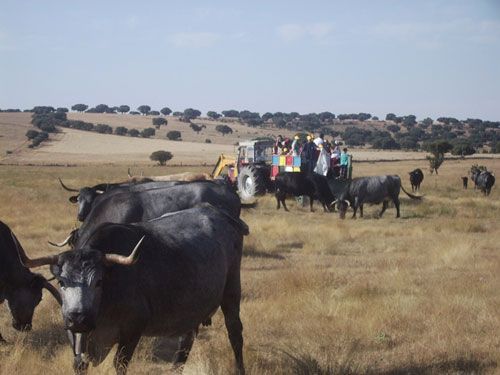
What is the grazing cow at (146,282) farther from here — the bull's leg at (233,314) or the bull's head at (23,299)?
the bull's head at (23,299)

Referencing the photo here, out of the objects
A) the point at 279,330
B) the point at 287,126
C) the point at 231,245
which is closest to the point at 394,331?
the point at 279,330

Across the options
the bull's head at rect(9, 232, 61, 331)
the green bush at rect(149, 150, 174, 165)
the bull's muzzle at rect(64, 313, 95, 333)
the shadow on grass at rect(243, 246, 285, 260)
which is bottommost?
the green bush at rect(149, 150, 174, 165)

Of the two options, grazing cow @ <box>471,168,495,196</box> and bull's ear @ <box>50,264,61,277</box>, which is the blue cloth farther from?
bull's ear @ <box>50,264,61,277</box>

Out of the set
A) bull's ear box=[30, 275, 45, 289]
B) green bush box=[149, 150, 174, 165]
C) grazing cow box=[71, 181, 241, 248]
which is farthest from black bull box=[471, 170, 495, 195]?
green bush box=[149, 150, 174, 165]

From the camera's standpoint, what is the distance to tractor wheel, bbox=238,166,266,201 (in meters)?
26.6

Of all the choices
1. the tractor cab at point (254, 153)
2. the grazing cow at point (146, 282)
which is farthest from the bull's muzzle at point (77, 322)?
the tractor cab at point (254, 153)

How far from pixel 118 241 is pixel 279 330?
11.1 ft

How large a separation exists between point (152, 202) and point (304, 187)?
14427mm

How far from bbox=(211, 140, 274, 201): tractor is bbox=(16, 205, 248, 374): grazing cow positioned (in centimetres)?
2016

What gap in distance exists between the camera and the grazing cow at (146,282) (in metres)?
4.76

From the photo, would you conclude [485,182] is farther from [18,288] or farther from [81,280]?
[81,280]

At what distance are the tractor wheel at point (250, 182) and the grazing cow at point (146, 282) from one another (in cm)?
2006

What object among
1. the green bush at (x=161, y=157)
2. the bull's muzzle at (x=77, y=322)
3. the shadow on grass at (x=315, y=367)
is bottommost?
the green bush at (x=161, y=157)

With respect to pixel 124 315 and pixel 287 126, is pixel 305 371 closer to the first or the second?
pixel 124 315
